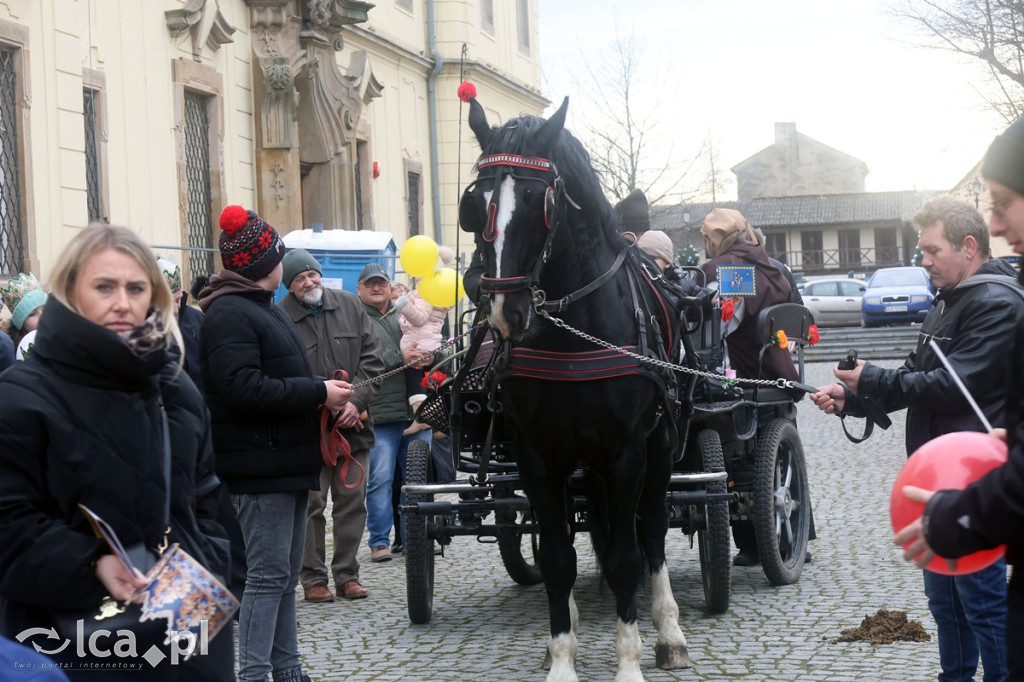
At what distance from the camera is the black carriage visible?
672 centimetres

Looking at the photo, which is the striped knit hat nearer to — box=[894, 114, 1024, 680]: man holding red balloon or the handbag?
the handbag

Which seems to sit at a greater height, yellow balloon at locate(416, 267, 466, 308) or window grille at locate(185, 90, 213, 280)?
window grille at locate(185, 90, 213, 280)

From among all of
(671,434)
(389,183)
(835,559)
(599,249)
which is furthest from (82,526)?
(389,183)

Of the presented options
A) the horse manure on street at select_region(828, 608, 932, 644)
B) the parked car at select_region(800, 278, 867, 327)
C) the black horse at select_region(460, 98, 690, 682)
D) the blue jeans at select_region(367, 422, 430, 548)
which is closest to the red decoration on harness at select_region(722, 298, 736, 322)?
the horse manure on street at select_region(828, 608, 932, 644)

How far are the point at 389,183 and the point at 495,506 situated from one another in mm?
17095

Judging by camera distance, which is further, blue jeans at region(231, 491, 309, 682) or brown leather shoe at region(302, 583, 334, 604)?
brown leather shoe at region(302, 583, 334, 604)

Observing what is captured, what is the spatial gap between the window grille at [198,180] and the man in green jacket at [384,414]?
22.2ft

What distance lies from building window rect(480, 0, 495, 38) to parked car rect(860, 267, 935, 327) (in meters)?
15.0

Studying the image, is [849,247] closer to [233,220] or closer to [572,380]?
[572,380]

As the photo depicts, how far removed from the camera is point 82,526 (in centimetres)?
313

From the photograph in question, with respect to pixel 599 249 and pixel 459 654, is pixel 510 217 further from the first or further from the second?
pixel 459 654

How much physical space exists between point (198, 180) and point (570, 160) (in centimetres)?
1156

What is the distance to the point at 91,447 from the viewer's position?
123 inches

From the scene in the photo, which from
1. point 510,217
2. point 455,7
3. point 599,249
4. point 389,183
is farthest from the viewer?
point 455,7
